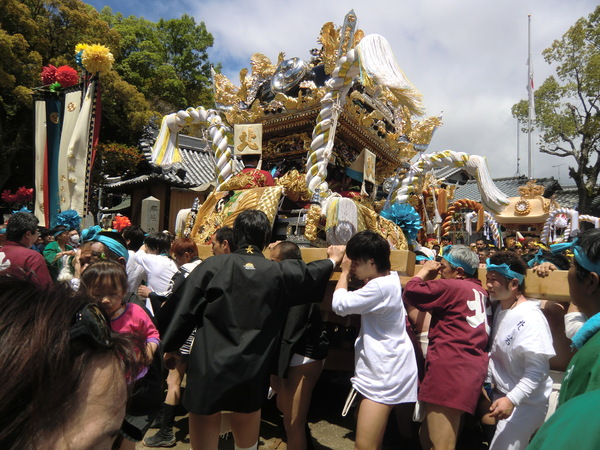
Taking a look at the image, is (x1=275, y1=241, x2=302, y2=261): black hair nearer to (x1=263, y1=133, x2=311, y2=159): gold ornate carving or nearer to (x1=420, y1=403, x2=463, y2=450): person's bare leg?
(x1=420, y1=403, x2=463, y2=450): person's bare leg

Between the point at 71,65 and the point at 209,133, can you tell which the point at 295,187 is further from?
the point at 71,65

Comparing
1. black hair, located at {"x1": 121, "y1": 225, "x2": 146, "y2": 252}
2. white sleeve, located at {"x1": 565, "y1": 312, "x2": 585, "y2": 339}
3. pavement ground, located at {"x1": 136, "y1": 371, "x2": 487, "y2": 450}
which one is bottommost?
pavement ground, located at {"x1": 136, "y1": 371, "x2": 487, "y2": 450}

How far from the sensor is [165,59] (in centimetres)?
2352

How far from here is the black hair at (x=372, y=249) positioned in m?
2.47

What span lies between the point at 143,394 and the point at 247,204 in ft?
10.8

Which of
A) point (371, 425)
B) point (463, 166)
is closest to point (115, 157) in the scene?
point (463, 166)

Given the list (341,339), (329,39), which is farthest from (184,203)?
(341,339)

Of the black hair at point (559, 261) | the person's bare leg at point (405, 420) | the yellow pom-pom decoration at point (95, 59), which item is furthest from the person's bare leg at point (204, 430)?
the yellow pom-pom decoration at point (95, 59)

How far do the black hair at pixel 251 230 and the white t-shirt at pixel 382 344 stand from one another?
1.95 feet

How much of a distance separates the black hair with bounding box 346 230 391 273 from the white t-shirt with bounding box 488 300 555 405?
797 mm

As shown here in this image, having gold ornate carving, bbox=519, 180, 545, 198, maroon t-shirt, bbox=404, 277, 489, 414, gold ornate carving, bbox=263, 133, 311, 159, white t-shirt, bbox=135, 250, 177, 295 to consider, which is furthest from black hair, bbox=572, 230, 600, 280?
gold ornate carving, bbox=519, 180, 545, 198

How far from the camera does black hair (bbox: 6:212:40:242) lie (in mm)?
3467

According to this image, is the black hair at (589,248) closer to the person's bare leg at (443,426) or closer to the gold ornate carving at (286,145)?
the person's bare leg at (443,426)

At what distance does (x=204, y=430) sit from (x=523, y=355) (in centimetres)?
185
